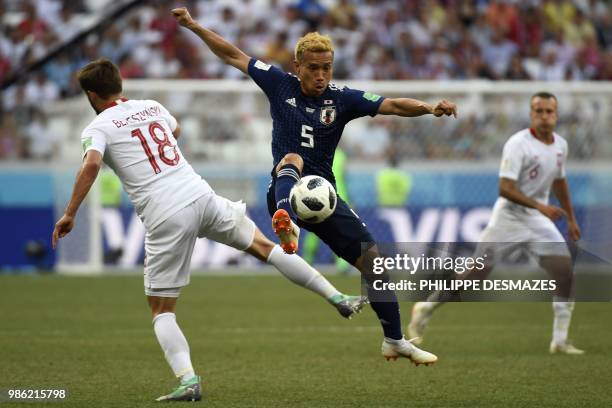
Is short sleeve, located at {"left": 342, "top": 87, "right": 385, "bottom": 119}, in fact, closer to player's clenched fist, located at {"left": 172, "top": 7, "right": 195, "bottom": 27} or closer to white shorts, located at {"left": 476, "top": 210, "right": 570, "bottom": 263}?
player's clenched fist, located at {"left": 172, "top": 7, "right": 195, "bottom": 27}

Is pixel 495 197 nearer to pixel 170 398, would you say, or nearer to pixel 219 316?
pixel 219 316

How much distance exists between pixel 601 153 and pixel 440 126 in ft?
9.27

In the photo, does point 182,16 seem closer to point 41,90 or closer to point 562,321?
point 562,321

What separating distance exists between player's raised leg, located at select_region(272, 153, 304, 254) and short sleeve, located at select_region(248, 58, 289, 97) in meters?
0.56

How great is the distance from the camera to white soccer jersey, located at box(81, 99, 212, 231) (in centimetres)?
751

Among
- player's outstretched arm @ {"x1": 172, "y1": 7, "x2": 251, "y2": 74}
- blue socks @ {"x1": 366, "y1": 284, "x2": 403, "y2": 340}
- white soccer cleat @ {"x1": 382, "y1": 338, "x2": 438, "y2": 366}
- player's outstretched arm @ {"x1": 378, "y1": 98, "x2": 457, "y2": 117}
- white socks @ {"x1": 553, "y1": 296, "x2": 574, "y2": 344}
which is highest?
player's outstretched arm @ {"x1": 172, "y1": 7, "x2": 251, "y2": 74}

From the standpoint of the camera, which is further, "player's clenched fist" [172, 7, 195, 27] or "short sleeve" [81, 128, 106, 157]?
"player's clenched fist" [172, 7, 195, 27]

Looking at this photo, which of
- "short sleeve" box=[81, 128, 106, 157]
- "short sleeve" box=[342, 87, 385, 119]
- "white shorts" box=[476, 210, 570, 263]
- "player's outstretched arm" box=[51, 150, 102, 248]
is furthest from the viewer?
"white shorts" box=[476, 210, 570, 263]

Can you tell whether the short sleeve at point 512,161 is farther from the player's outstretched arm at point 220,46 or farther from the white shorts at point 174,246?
the white shorts at point 174,246

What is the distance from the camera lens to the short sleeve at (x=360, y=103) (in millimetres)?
8039

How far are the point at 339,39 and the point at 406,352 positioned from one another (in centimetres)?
1518

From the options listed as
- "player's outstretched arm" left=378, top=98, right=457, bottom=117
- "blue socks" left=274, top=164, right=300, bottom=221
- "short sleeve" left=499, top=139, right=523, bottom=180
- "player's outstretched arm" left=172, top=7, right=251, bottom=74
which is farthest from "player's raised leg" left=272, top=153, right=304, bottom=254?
"short sleeve" left=499, top=139, right=523, bottom=180

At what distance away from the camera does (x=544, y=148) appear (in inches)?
422

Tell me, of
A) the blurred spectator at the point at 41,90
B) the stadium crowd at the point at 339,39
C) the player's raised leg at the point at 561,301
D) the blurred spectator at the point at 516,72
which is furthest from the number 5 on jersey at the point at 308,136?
the blurred spectator at the point at 516,72
